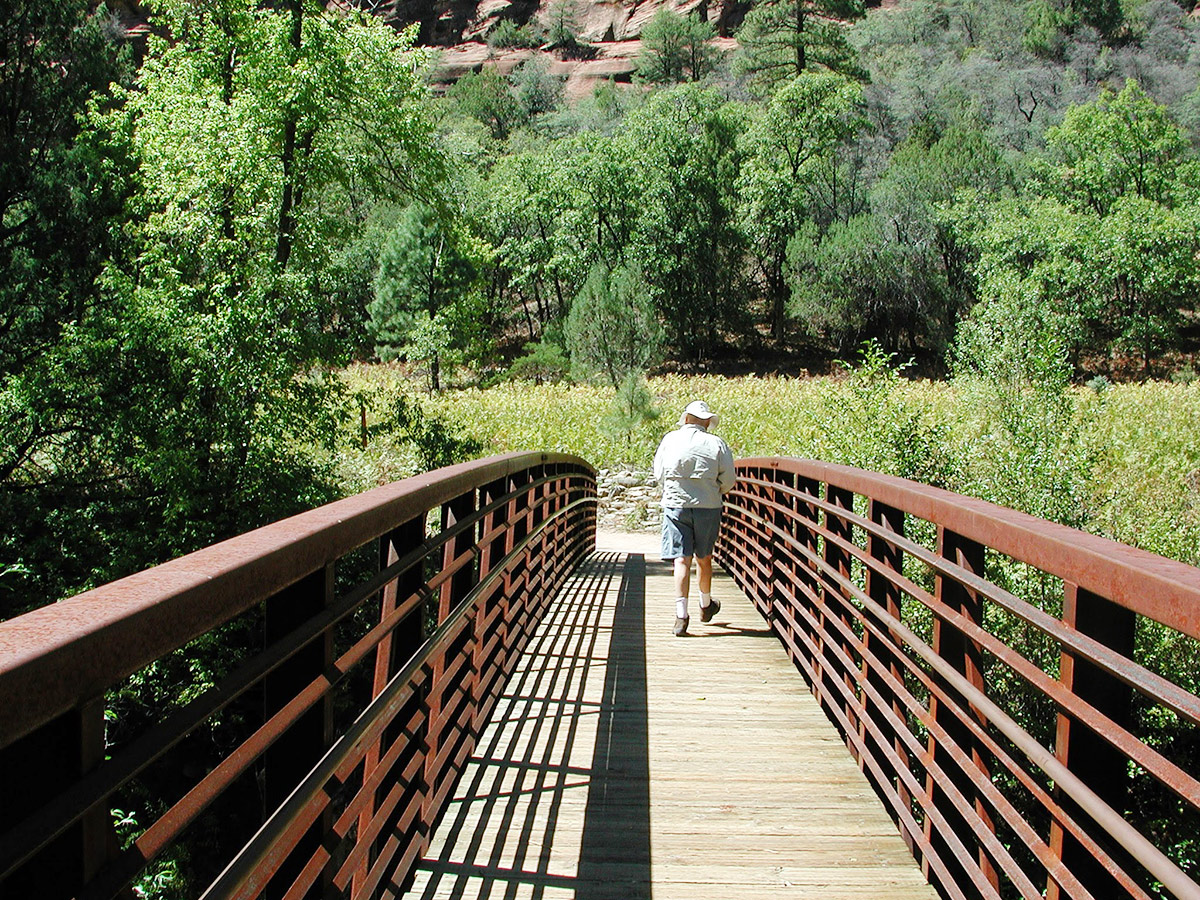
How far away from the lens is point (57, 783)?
3.62 feet

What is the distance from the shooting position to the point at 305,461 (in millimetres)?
15914

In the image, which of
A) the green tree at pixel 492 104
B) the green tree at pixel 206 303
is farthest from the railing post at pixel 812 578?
the green tree at pixel 492 104

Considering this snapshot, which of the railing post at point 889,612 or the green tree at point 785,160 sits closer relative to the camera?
the railing post at point 889,612

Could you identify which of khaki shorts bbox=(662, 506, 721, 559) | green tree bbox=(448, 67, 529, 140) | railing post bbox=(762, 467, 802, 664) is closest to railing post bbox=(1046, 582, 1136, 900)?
railing post bbox=(762, 467, 802, 664)

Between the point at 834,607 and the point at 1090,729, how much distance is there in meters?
2.81

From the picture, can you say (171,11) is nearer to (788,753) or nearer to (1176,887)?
(788,753)

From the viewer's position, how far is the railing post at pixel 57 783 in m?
1.07

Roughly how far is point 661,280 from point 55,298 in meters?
36.3

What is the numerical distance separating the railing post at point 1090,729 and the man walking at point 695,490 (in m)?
4.62

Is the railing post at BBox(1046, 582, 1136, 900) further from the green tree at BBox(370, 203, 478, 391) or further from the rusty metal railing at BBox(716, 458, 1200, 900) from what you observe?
the green tree at BBox(370, 203, 478, 391)

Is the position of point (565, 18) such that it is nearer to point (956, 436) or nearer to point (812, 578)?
point (956, 436)

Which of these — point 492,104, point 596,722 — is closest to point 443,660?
point 596,722

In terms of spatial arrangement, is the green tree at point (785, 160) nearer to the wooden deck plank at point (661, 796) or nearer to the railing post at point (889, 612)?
the wooden deck plank at point (661, 796)

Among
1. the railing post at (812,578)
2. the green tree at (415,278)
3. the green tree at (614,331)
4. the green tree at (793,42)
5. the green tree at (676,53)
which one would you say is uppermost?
the green tree at (676,53)
